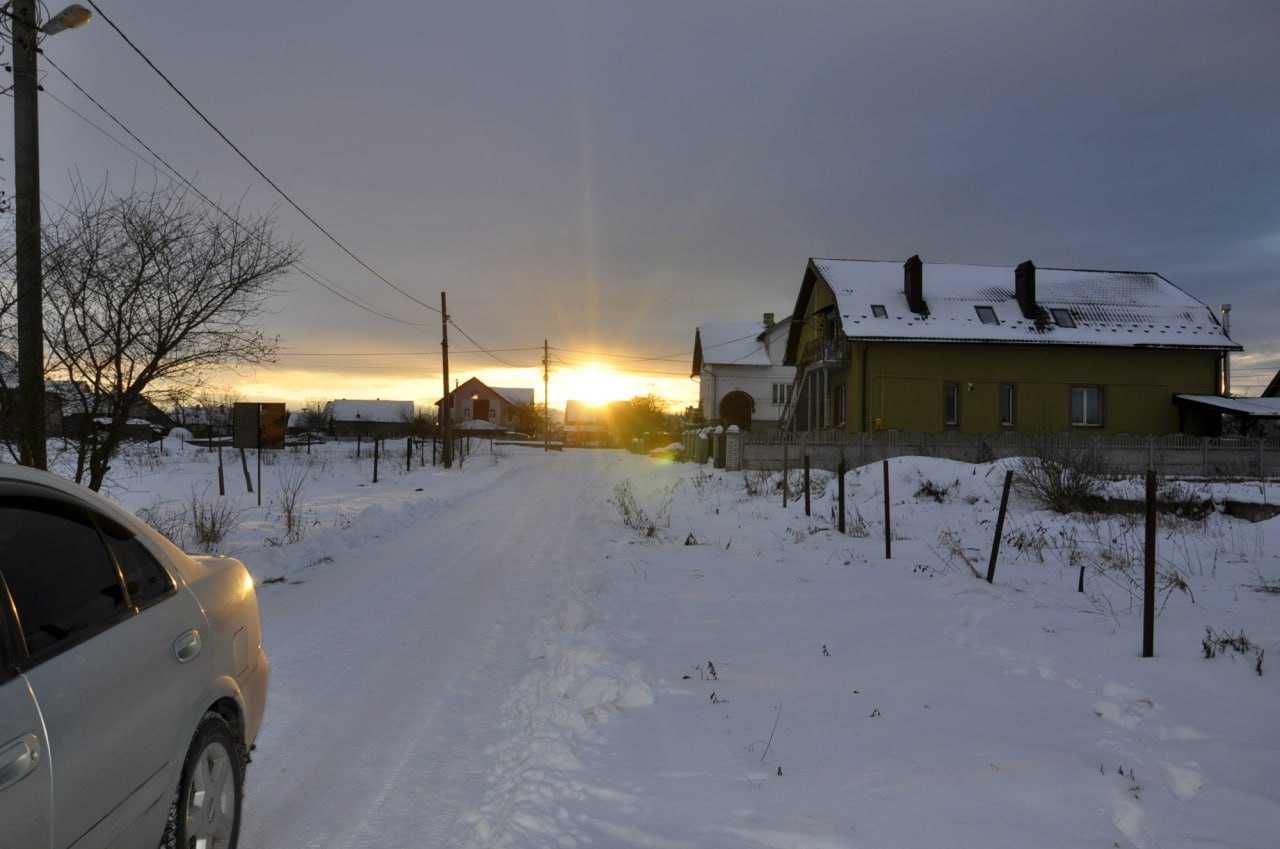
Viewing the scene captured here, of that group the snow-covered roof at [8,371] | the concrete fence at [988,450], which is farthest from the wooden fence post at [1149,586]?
the concrete fence at [988,450]

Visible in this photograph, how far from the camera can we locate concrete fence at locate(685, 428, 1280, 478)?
26.0 meters

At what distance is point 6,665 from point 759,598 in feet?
24.0

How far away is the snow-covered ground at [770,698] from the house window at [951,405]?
2122cm

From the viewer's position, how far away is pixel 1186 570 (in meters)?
9.16

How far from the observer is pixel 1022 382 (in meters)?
32.0

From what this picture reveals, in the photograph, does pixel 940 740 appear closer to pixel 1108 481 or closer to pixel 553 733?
→ pixel 553 733

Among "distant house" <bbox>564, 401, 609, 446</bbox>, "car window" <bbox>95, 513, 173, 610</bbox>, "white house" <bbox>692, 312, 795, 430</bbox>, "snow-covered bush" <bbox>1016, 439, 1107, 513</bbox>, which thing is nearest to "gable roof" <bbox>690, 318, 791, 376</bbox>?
"white house" <bbox>692, 312, 795, 430</bbox>

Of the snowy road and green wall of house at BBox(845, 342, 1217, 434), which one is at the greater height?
green wall of house at BBox(845, 342, 1217, 434)

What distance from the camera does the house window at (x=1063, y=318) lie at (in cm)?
3259

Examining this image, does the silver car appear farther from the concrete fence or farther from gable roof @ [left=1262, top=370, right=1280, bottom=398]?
gable roof @ [left=1262, top=370, right=1280, bottom=398]

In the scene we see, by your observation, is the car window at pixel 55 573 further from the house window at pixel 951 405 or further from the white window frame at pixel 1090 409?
the white window frame at pixel 1090 409

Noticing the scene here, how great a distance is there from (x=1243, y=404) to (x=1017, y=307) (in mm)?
8707

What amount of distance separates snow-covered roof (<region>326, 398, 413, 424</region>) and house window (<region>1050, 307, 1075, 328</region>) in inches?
2980

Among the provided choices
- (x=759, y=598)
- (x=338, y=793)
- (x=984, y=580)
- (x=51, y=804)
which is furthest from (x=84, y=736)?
(x=984, y=580)
